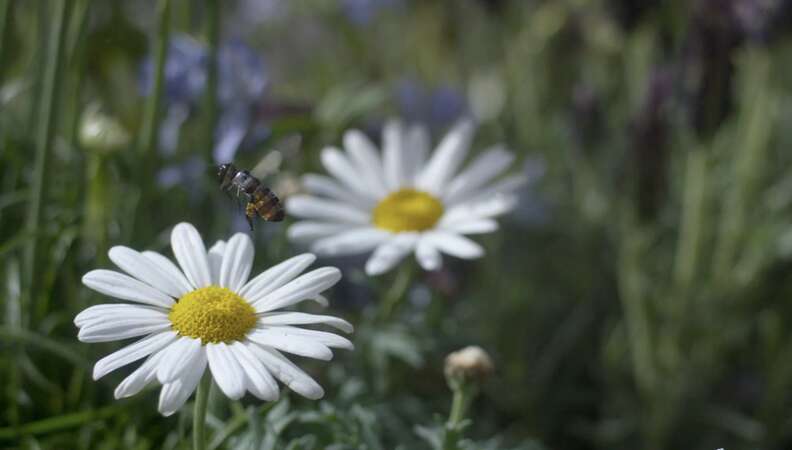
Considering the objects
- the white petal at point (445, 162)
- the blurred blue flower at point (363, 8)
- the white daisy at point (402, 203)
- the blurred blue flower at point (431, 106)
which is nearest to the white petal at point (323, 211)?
the white daisy at point (402, 203)

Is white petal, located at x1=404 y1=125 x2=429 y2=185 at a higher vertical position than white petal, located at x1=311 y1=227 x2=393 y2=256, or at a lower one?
higher

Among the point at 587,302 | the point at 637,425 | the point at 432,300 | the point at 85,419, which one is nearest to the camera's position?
the point at 85,419

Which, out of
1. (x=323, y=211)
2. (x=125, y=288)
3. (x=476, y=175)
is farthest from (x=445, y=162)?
(x=125, y=288)

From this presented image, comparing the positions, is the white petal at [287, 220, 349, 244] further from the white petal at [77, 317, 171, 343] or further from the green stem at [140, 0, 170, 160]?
the white petal at [77, 317, 171, 343]

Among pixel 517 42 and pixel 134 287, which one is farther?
pixel 517 42

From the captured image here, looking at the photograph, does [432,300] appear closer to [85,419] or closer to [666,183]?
[666,183]

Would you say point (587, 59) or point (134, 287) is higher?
point (587, 59)

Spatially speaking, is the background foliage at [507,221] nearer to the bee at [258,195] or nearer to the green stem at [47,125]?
the green stem at [47,125]

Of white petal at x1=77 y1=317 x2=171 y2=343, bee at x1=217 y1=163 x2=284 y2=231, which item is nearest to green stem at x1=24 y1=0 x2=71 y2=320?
bee at x1=217 y1=163 x2=284 y2=231

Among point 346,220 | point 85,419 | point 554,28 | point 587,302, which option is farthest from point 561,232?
point 85,419
